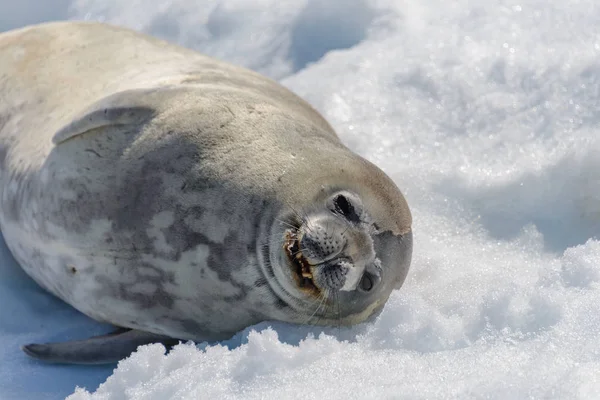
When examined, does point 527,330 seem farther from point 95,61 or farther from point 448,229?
point 95,61

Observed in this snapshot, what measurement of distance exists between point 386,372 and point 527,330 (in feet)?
1.66

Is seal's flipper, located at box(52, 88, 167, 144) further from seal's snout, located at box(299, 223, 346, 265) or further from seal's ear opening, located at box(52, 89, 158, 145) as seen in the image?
seal's snout, located at box(299, 223, 346, 265)

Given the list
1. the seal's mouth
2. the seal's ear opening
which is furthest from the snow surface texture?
the seal's ear opening

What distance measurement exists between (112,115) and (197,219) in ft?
1.89

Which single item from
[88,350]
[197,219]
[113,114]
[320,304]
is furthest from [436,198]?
[88,350]

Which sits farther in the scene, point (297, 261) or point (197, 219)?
point (197, 219)

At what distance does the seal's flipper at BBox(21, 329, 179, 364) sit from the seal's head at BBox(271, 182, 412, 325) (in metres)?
0.71

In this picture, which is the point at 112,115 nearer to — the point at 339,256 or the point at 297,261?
the point at 297,261

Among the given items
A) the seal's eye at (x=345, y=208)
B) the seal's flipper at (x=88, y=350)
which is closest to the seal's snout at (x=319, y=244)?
the seal's eye at (x=345, y=208)

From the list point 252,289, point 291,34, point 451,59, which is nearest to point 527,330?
point 252,289

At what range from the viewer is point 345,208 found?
12.0 ft

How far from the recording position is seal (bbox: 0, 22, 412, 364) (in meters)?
3.62

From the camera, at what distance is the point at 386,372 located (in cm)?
305

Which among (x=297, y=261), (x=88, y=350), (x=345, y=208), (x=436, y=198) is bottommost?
(x=88, y=350)
